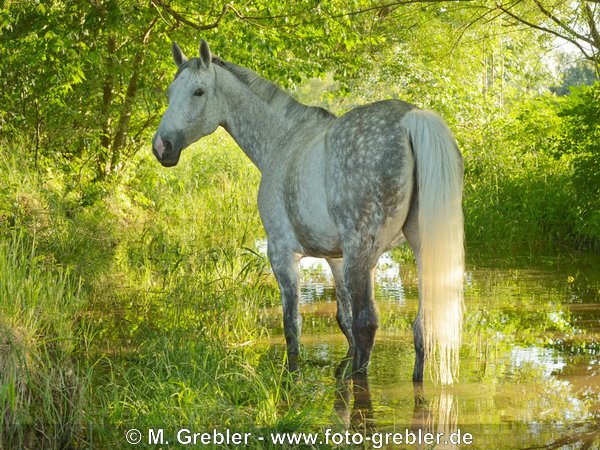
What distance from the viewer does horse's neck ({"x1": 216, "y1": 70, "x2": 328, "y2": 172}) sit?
6.38m

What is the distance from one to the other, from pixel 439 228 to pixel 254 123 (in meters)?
2.07

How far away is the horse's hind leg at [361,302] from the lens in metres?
5.20

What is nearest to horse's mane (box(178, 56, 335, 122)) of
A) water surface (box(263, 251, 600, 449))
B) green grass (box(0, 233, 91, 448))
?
water surface (box(263, 251, 600, 449))

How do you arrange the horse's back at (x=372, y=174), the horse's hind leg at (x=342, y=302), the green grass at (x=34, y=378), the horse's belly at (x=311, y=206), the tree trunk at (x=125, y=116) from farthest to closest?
1. the tree trunk at (x=125, y=116)
2. the horse's hind leg at (x=342, y=302)
3. the horse's belly at (x=311, y=206)
4. the horse's back at (x=372, y=174)
5. the green grass at (x=34, y=378)

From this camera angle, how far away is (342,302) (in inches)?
251

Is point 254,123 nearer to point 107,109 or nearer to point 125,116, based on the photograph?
point 107,109

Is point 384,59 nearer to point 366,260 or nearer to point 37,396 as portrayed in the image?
point 366,260

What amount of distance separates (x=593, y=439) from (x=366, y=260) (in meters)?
1.67

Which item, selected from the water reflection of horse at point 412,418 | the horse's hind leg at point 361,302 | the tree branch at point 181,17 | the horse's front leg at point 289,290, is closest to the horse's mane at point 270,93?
the horse's front leg at point 289,290

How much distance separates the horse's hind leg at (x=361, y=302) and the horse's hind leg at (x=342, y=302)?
2.85 ft

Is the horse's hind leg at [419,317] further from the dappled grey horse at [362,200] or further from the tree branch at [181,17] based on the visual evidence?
the tree branch at [181,17]

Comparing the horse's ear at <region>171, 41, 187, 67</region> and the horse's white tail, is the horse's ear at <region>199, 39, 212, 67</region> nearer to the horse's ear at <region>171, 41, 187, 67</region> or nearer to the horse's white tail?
the horse's ear at <region>171, 41, 187, 67</region>

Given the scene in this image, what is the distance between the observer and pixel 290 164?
19.2ft

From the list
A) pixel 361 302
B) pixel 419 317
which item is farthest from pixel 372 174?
pixel 419 317
